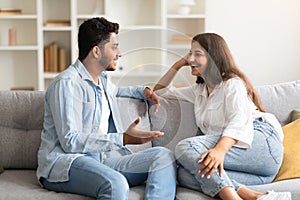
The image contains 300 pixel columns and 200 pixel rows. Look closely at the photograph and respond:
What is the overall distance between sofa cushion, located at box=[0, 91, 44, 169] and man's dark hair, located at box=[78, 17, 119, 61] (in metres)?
0.54

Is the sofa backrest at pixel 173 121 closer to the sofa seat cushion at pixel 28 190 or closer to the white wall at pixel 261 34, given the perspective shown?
the sofa seat cushion at pixel 28 190

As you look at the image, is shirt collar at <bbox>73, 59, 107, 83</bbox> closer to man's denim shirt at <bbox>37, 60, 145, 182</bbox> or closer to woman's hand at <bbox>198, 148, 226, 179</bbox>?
man's denim shirt at <bbox>37, 60, 145, 182</bbox>

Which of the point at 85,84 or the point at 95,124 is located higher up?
the point at 85,84

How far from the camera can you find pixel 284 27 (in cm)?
573

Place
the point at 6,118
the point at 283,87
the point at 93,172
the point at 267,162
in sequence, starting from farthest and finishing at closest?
the point at 283,87
the point at 6,118
the point at 267,162
the point at 93,172

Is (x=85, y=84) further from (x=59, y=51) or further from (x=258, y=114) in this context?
(x=59, y=51)

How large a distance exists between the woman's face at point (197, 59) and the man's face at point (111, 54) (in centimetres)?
31

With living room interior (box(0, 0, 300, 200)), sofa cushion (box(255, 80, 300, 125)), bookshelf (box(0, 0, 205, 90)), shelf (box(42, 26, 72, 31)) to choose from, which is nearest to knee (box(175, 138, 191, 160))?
sofa cushion (box(255, 80, 300, 125))

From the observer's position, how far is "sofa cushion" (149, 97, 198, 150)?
263 cm

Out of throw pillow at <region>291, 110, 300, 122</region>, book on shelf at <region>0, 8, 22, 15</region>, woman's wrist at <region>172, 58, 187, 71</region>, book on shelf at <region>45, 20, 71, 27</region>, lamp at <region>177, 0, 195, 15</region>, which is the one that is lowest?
throw pillow at <region>291, 110, 300, 122</region>

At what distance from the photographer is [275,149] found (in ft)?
9.50

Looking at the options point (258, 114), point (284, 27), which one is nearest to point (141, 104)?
point (258, 114)

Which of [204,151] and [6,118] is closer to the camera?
[204,151]

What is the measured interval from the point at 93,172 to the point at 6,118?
2.26 feet
